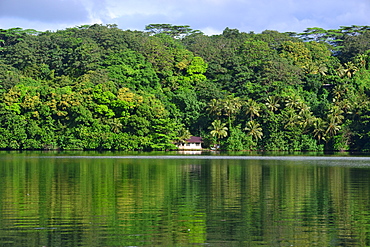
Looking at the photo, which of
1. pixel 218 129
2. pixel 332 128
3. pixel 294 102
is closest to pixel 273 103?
pixel 294 102

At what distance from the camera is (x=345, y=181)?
115ft

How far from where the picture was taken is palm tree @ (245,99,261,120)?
9856 cm

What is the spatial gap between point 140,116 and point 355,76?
40185 millimetres

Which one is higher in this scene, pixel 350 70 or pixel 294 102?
pixel 350 70

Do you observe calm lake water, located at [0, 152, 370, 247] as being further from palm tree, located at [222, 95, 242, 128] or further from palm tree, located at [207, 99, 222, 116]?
palm tree, located at [207, 99, 222, 116]

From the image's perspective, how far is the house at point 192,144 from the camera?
101 m

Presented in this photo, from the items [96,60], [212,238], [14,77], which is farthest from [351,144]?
[212,238]

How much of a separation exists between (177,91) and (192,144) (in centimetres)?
1275

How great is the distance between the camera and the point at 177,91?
110 meters

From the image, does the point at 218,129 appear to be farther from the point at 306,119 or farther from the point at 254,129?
the point at 306,119

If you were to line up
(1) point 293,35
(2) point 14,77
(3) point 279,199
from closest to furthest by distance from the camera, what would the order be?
(3) point 279,199
(2) point 14,77
(1) point 293,35

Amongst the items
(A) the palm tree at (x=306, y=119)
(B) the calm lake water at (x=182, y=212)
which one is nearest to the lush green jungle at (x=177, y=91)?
(A) the palm tree at (x=306, y=119)

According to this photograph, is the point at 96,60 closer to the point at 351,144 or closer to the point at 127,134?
the point at 127,134

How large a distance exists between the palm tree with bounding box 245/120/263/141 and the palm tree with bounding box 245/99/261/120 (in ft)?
4.74
